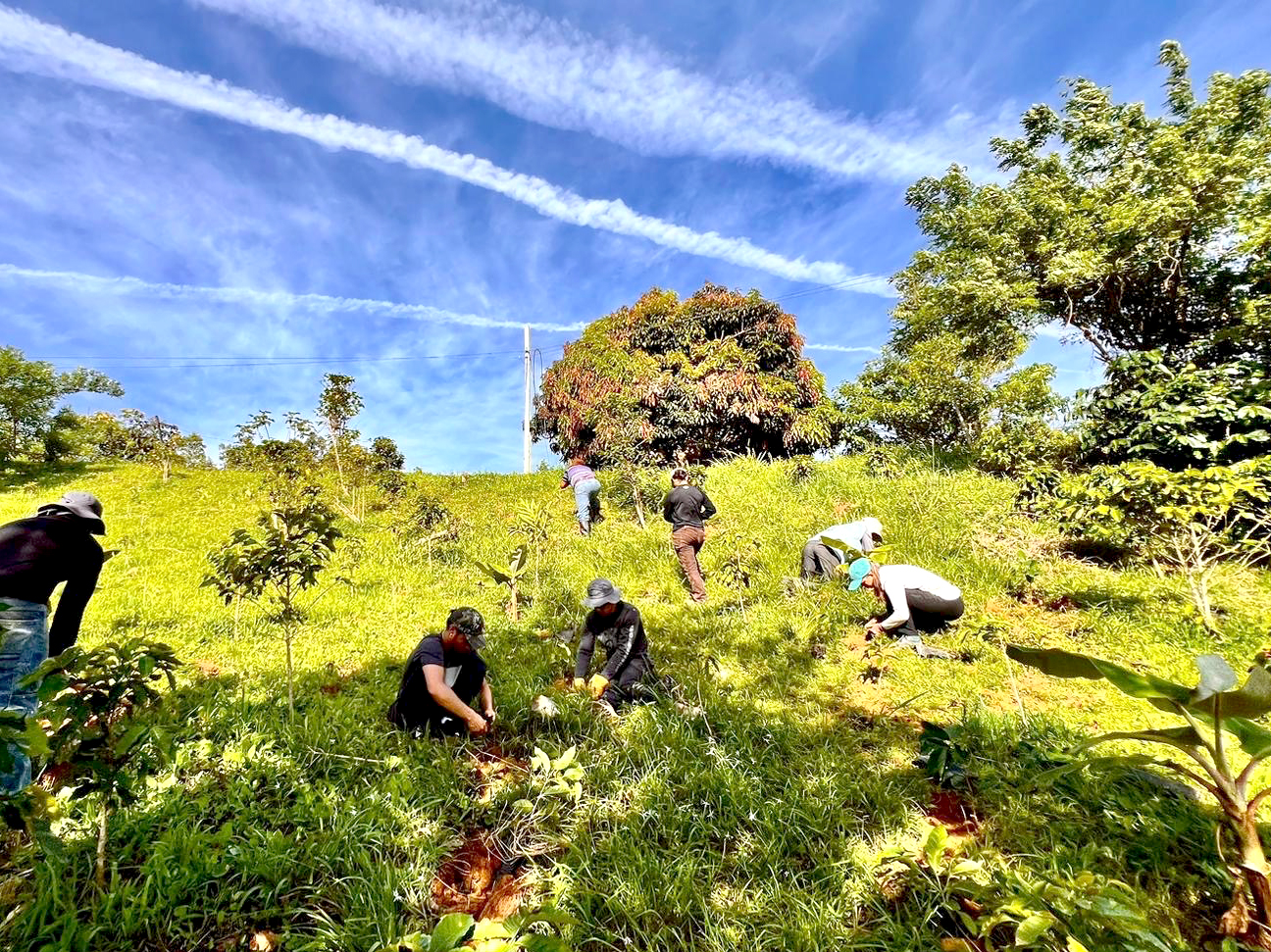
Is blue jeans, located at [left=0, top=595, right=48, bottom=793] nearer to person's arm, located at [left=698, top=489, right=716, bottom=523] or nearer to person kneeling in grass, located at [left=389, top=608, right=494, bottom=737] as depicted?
person kneeling in grass, located at [left=389, top=608, right=494, bottom=737]

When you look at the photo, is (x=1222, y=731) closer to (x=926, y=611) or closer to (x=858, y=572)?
(x=926, y=611)

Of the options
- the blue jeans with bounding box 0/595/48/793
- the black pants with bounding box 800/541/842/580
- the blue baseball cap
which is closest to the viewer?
the blue jeans with bounding box 0/595/48/793

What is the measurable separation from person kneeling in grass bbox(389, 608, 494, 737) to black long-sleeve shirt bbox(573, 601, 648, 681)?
3.09ft

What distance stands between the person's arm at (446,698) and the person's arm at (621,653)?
3.76 feet

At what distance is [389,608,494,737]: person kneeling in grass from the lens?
3.88 m

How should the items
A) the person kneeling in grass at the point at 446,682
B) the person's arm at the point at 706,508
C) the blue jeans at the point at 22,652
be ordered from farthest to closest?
the person's arm at the point at 706,508
the person kneeling in grass at the point at 446,682
the blue jeans at the point at 22,652

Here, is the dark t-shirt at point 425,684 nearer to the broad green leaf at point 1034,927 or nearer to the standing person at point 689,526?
the broad green leaf at point 1034,927

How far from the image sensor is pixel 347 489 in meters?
11.5

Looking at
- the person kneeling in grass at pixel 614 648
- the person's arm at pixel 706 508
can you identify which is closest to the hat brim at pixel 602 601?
the person kneeling in grass at pixel 614 648

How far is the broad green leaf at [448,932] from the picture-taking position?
1493 mm

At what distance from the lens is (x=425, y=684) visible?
13.0 ft

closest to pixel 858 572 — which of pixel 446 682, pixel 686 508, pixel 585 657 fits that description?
pixel 686 508

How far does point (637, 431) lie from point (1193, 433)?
8.85 m

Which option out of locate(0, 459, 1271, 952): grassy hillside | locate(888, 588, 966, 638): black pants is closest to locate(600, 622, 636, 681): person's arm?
locate(0, 459, 1271, 952): grassy hillside
